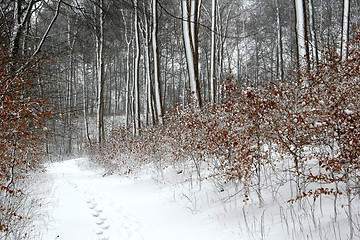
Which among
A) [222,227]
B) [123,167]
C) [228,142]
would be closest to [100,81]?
[123,167]

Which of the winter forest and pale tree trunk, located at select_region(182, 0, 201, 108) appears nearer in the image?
the winter forest

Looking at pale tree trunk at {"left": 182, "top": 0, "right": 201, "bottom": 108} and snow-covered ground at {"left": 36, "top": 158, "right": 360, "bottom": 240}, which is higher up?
pale tree trunk at {"left": 182, "top": 0, "right": 201, "bottom": 108}

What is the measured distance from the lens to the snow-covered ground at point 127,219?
3.80 m

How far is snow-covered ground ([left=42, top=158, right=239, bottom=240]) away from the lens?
3.80 m

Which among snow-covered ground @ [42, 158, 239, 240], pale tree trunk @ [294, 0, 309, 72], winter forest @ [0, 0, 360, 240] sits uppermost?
pale tree trunk @ [294, 0, 309, 72]

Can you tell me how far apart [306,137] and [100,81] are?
465 inches

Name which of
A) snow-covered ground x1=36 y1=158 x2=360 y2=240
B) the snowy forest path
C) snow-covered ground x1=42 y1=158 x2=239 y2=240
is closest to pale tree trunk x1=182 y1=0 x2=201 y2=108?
snow-covered ground x1=36 y1=158 x2=360 y2=240

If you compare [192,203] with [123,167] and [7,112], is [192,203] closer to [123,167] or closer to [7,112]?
[7,112]

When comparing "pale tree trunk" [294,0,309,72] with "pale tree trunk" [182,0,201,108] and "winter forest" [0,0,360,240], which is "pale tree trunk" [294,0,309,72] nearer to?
"winter forest" [0,0,360,240]

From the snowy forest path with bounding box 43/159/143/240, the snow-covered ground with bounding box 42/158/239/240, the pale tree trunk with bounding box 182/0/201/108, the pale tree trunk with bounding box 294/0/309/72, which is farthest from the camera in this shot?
the pale tree trunk with bounding box 182/0/201/108

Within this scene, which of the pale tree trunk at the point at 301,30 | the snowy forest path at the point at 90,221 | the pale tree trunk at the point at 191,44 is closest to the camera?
the snowy forest path at the point at 90,221

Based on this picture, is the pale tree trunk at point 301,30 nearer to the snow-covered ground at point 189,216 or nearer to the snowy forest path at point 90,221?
the snow-covered ground at point 189,216

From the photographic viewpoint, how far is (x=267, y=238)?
288cm

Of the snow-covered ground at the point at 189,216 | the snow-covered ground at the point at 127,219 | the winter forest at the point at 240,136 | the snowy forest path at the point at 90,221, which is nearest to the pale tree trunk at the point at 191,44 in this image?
the winter forest at the point at 240,136
